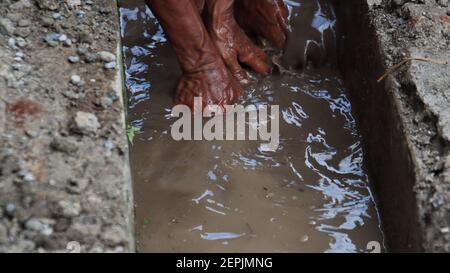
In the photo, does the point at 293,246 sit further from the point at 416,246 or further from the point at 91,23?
the point at 91,23

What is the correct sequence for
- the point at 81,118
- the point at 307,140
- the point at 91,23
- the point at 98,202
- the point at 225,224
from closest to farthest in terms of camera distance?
1. the point at 98,202
2. the point at 81,118
3. the point at 225,224
4. the point at 91,23
5. the point at 307,140

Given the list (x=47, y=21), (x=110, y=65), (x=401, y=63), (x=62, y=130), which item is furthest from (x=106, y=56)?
(x=401, y=63)

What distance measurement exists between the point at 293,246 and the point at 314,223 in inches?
5.6

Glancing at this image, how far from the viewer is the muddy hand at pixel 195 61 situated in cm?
288

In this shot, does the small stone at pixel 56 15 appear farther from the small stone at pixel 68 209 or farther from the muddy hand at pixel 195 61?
the small stone at pixel 68 209

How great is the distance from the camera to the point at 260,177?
271 cm

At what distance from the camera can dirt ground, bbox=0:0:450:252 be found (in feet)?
6.65

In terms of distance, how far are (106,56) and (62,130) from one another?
1.36 ft

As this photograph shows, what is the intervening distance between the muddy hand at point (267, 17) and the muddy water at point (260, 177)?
0.14 meters

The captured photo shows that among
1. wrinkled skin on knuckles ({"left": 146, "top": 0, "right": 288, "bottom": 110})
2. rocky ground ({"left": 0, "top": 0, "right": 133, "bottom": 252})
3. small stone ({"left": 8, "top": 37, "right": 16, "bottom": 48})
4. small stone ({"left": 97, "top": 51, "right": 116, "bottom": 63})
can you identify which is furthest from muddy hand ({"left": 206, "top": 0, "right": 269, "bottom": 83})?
small stone ({"left": 8, "top": 37, "right": 16, "bottom": 48})

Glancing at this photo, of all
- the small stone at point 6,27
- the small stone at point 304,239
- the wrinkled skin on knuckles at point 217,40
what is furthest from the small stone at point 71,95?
the small stone at point 304,239

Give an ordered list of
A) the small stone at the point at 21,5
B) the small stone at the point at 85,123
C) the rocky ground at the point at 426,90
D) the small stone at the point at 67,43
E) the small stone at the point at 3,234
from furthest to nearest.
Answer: the small stone at the point at 21,5, the small stone at the point at 67,43, the small stone at the point at 85,123, the rocky ground at the point at 426,90, the small stone at the point at 3,234

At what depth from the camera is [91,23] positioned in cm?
271

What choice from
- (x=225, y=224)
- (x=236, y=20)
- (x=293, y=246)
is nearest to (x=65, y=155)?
(x=225, y=224)
